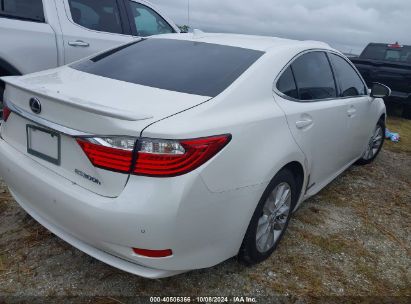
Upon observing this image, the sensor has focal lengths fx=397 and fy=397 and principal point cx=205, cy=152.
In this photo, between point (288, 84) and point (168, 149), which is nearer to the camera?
point (168, 149)

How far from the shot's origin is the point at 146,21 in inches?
218

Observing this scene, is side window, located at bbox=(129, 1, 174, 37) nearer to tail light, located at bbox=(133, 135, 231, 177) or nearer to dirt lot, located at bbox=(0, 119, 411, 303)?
dirt lot, located at bbox=(0, 119, 411, 303)

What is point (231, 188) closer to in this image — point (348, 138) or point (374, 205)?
point (348, 138)

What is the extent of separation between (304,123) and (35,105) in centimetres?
173

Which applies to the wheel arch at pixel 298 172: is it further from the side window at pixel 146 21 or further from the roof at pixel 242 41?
the side window at pixel 146 21

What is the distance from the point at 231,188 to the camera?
6.90 ft

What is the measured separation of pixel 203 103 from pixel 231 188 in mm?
481

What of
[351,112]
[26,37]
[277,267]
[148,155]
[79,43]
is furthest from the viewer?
[79,43]

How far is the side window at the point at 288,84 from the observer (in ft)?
8.84

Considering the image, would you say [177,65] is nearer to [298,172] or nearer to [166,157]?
[166,157]

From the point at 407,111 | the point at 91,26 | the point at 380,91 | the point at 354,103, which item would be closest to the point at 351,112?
the point at 354,103

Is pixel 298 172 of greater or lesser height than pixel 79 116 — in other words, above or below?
below

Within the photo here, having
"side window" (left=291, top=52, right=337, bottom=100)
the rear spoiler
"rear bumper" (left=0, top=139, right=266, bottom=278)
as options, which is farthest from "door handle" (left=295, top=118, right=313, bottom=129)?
the rear spoiler

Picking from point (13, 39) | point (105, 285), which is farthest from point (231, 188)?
point (13, 39)
